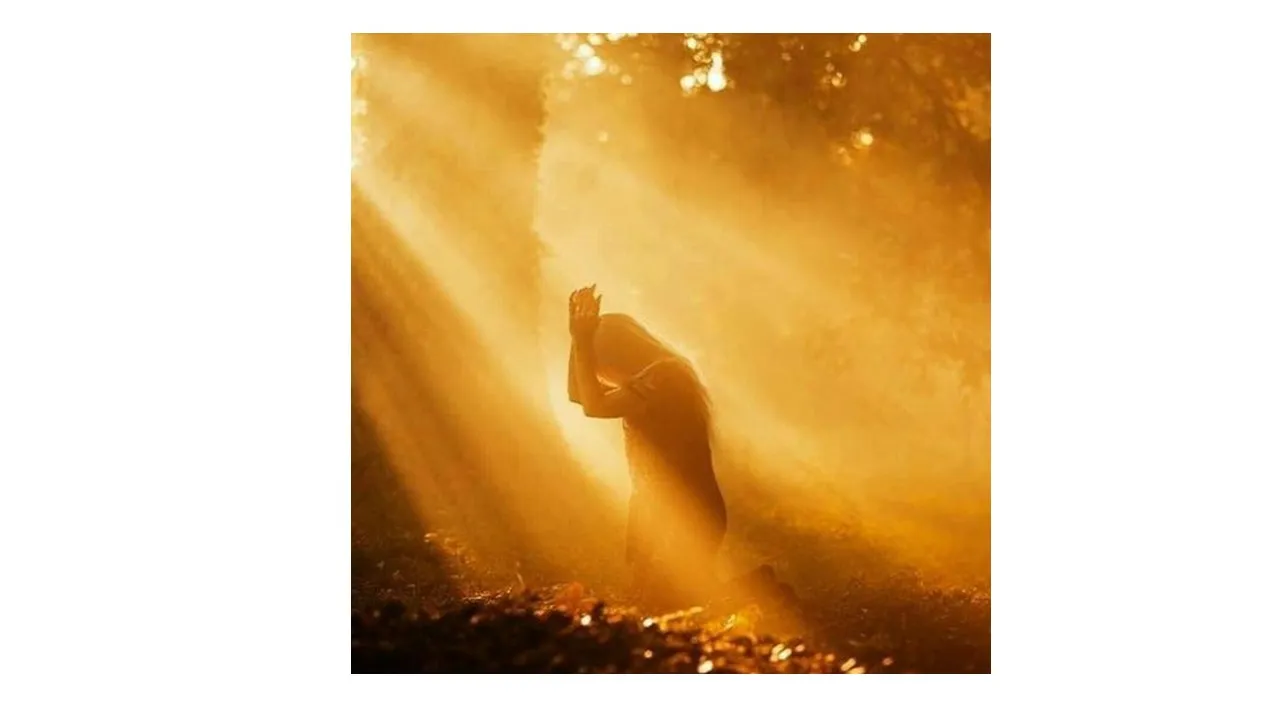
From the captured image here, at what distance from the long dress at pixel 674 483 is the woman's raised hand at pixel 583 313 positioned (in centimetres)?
43

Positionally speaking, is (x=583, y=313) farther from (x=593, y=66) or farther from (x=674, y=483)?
(x=593, y=66)

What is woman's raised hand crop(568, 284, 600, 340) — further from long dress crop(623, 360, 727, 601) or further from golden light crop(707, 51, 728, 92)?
golden light crop(707, 51, 728, 92)

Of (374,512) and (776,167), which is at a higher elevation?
(776,167)

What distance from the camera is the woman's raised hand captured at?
542 cm

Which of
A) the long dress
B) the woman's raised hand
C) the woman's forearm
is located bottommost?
the long dress

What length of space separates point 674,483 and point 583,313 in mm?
1054

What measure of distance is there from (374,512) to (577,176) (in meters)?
2.22

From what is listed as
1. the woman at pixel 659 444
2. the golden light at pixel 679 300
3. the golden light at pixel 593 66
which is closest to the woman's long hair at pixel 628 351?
the woman at pixel 659 444

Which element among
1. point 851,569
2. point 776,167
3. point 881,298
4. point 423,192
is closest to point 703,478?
point 851,569

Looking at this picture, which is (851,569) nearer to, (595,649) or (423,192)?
(595,649)

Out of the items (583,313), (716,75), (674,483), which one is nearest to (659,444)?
(674,483)

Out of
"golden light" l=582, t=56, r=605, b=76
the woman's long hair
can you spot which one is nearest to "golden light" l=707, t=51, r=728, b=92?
"golden light" l=582, t=56, r=605, b=76

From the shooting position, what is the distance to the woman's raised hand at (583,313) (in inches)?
213

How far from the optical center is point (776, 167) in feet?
18.7
